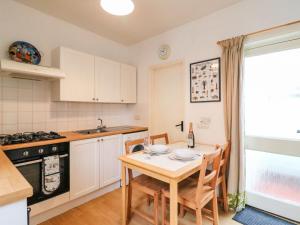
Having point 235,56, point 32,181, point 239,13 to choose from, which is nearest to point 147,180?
point 32,181

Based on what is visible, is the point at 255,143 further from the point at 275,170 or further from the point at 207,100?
the point at 207,100

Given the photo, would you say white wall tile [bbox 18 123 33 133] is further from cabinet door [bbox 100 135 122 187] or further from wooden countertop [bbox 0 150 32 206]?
wooden countertop [bbox 0 150 32 206]

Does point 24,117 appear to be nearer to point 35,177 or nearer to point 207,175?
point 35,177

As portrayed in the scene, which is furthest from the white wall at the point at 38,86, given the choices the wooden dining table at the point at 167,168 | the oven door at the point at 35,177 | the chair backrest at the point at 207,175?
the chair backrest at the point at 207,175

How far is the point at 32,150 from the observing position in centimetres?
169

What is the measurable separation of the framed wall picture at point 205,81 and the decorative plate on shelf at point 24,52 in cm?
208

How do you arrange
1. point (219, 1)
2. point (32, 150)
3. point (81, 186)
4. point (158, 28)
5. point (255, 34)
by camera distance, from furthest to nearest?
point (158, 28)
point (81, 186)
point (219, 1)
point (255, 34)
point (32, 150)

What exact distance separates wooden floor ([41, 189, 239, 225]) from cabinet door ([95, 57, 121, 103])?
1.47 meters

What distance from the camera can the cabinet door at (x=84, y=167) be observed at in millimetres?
2031

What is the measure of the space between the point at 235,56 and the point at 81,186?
2.45m

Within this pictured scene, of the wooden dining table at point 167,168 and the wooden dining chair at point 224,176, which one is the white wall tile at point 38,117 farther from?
the wooden dining chair at point 224,176

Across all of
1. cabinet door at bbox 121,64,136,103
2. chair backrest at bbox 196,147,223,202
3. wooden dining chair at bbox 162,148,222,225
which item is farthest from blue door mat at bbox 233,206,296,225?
cabinet door at bbox 121,64,136,103

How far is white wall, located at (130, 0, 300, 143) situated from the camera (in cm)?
174

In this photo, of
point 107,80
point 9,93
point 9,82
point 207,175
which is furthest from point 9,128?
point 207,175
